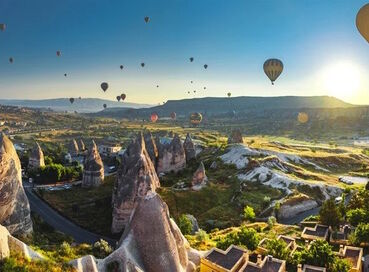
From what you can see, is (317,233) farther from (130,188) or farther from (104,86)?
(104,86)

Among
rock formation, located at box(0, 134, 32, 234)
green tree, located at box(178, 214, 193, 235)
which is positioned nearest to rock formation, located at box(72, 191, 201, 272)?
rock formation, located at box(0, 134, 32, 234)

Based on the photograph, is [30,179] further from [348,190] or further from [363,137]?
[363,137]

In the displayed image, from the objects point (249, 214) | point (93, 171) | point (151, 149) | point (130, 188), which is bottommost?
point (249, 214)

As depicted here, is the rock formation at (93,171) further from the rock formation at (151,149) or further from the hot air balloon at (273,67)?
the hot air balloon at (273,67)

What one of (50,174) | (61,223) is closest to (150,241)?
(61,223)

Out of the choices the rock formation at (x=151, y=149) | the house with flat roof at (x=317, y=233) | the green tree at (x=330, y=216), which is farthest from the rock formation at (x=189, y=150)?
the house with flat roof at (x=317, y=233)

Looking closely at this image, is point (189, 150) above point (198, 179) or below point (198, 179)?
above
